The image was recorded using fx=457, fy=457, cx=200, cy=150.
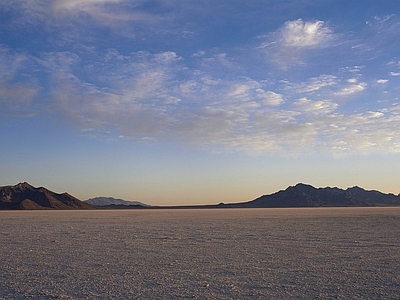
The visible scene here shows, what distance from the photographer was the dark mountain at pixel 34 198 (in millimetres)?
143363

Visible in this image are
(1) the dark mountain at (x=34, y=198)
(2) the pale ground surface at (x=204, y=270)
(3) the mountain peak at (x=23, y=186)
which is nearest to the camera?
(2) the pale ground surface at (x=204, y=270)

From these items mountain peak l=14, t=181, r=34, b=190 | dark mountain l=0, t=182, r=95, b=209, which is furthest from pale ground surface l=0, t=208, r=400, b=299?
mountain peak l=14, t=181, r=34, b=190

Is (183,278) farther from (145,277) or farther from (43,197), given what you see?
(43,197)

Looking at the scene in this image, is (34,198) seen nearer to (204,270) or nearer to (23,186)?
(23,186)

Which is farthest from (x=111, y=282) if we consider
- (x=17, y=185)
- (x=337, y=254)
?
(x=17, y=185)

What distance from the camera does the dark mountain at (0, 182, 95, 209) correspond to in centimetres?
14336

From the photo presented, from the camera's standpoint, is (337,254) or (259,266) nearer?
(259,266)

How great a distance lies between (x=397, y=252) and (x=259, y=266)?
18.7 feet

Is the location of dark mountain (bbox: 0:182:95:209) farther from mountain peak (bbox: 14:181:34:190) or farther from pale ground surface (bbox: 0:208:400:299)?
pale ground surface (bbox: 0:208:400:299)

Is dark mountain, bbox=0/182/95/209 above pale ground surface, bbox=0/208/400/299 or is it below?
above

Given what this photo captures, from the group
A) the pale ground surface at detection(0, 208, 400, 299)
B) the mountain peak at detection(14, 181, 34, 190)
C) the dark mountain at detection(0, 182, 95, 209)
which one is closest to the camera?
the pale ground surface at detection(0, 208, 400, 299)

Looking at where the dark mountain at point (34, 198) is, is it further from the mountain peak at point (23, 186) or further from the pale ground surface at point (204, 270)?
the pale ground surface at point (204, 270)

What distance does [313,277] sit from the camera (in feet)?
36.1

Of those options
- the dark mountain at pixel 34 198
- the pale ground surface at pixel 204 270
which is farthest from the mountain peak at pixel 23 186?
the pale ground surface at pixel 204 270
